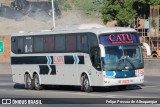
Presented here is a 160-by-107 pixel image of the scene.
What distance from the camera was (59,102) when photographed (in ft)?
76.6

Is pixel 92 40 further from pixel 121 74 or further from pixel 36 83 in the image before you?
pixel 36 83

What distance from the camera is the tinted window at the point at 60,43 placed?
30.8 metres

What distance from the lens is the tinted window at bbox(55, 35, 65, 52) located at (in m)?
30.8

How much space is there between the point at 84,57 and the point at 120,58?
1764 mm

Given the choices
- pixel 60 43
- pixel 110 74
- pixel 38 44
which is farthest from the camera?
pixel 38 44

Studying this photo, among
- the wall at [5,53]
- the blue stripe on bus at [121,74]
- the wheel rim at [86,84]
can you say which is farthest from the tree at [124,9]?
the blue stripe on bus at [121,74]

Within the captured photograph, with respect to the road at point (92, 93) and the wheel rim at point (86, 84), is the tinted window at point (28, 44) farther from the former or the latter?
the wheel rim at point (86, 84)

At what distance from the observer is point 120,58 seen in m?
28.7

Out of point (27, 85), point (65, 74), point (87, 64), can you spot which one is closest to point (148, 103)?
point (87, 64)

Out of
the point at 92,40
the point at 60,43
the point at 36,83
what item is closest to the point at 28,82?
the point at 36,83

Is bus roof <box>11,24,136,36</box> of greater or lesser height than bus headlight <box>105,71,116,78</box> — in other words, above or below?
above

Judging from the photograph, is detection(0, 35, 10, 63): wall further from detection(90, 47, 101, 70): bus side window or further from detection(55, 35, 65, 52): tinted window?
detection(90, 47, 101, 70): bus side window

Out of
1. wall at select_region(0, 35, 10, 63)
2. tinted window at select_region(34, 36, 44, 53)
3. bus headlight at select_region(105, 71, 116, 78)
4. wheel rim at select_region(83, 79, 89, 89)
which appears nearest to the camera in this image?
bus headlight at select_region(105, 71, 116, 78)

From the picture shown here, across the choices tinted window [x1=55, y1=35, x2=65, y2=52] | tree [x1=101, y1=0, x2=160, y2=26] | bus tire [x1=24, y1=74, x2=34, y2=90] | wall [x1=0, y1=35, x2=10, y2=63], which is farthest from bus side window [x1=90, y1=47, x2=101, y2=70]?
tree [x1=101, y1=0, x2=160, y2=26]
